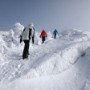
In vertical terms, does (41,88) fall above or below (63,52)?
below

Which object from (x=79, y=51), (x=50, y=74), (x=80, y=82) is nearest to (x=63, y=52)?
(x=79, y=51)

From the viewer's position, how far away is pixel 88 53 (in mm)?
10359

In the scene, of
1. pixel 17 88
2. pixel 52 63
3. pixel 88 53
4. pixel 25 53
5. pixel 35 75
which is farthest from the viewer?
pixel 25 53

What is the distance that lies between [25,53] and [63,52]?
9.08 feet

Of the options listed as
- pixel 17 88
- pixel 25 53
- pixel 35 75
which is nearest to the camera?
pixel 17 88

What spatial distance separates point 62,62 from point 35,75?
1.56 meters

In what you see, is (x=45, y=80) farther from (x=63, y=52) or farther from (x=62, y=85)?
(x=63, y=52)

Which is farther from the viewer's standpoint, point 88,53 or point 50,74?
point 88,53

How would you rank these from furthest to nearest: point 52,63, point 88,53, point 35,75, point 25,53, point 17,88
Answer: point 25,53 < point 88,53 < point 52,63 < point 35,75 < point 17,88

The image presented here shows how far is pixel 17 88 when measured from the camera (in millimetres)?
8023

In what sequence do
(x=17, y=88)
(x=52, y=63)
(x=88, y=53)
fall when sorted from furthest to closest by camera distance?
(x=88, y=53), (x=52, y=63), (x=17, y=88)

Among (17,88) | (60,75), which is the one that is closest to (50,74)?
(60,75)

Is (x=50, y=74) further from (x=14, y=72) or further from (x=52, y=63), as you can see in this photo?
(x=14, y=72)

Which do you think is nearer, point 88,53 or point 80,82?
point 80,82
